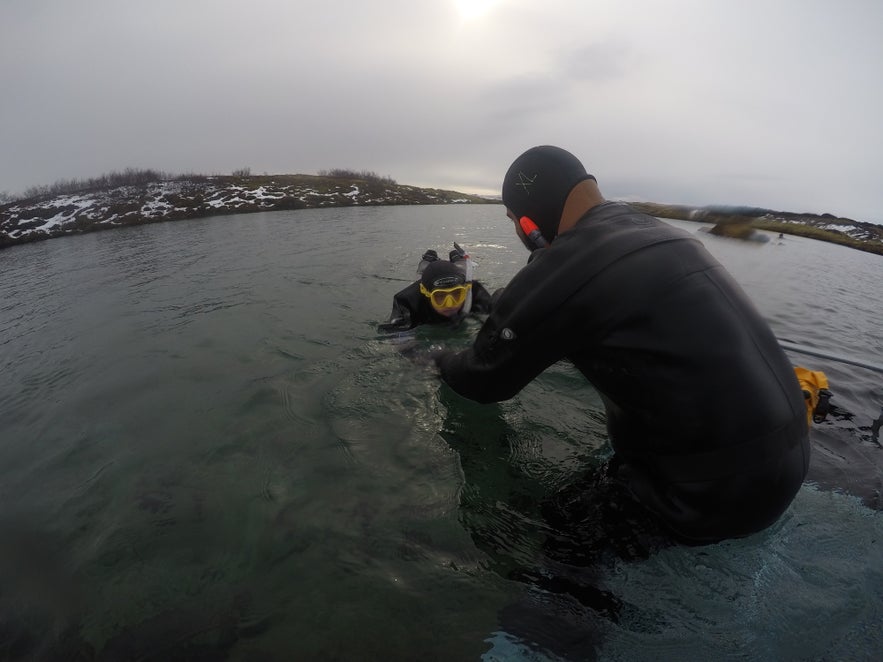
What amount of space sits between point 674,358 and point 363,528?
2845 millimetres

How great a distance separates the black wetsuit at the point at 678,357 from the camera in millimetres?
1628

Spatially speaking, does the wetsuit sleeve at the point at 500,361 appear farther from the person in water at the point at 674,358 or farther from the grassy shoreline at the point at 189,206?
the grassy shoreline at the point at 189,206

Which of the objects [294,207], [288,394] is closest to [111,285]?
[288,394]

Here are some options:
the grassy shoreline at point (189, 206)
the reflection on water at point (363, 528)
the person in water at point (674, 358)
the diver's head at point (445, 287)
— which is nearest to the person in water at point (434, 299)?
the diver's head at point (445, 287)

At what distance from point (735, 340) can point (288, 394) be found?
5200 mm

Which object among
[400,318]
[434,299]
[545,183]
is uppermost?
[545,183]

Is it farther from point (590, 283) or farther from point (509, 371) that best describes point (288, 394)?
point (590, 283)

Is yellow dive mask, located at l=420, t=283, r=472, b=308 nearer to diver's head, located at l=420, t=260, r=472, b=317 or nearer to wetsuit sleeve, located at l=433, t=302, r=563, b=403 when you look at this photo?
diver's head, located at l=420, t=260, r=472, b=317

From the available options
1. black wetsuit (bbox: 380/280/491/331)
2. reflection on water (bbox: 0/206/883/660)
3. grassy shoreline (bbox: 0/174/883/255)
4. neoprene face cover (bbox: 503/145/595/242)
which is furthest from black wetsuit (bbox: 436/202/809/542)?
grassy shoreline (bbox: 0/174/883/255)

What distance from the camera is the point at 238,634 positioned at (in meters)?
2.51

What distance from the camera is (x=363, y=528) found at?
3.27 meters

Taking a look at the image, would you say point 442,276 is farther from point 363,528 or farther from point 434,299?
point 363,528

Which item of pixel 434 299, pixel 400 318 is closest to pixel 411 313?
pixel 400 318

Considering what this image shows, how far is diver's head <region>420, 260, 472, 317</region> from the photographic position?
283 inches
